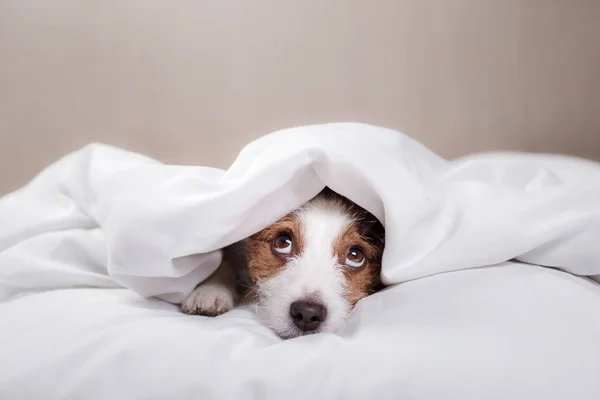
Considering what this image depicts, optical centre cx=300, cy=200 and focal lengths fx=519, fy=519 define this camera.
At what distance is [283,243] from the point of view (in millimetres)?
1105

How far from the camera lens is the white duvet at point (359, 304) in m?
0.69

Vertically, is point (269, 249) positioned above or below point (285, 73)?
below

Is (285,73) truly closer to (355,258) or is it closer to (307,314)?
(355,258)

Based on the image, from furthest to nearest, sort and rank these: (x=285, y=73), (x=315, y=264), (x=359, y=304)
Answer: (x=285, y=73) < (x=315, y=264) < (x=359, y=304)

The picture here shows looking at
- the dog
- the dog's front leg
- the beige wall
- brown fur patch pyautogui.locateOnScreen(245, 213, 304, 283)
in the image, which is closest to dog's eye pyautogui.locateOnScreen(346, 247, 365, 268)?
the dog

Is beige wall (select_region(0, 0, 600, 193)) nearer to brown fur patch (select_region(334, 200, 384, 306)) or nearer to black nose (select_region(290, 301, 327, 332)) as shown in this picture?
brown fur patch (select_region(334, 200, 384, 306))

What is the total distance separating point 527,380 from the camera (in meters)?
0.67

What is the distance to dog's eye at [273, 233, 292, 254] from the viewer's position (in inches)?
43.2

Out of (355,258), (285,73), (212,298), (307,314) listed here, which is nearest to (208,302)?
(212,298)

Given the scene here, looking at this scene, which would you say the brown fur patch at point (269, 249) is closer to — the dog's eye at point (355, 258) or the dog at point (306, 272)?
the dog at point (306, 272)

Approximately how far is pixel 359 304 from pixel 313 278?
12 centimetres

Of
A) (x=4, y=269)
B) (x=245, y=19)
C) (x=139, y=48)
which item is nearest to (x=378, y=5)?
(x=245, y=19)

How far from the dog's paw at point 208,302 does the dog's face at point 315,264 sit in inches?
2.7

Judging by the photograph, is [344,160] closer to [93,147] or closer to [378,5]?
[93,147]
